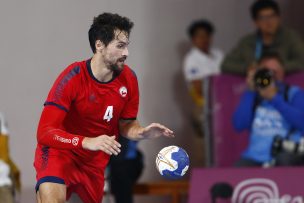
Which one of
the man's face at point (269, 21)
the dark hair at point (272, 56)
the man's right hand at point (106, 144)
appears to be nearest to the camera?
the man's right hand at point (106, 144)

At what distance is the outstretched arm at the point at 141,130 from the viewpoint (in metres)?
5.58

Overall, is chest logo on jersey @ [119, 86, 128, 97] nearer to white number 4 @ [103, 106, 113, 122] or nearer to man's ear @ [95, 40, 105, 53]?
white number 4 @ [103, 106, 113, 122]

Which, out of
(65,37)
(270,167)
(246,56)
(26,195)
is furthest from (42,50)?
(270,167)

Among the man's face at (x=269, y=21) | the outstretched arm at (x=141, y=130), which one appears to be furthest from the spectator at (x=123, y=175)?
the outstretched arm at (x=141, y=130)

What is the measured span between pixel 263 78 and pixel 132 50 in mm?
2465

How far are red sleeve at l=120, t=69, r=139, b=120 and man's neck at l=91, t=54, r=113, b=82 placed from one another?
0.22 metres

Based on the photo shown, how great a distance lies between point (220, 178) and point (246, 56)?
A: 170 centimetres

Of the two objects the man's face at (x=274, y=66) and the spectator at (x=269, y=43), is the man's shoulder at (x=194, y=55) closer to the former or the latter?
the spectator at (x=269, y=43)

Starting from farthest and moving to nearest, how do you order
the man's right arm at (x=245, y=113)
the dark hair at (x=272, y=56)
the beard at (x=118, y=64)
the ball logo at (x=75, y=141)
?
1. the dark hair at (x=272, y=56)
2. the man's right arm at (x=245, y=113)
3. the beard at (x=118, y=64)
4. the ball logo at (x=75, y=141)

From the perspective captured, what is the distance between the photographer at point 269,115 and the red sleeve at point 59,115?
2599mm

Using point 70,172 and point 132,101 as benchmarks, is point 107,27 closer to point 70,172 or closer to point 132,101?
point 132,101

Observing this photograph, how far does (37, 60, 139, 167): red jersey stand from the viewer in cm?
553

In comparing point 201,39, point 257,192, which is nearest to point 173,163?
point 257,192

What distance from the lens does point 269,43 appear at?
8.72 meters
